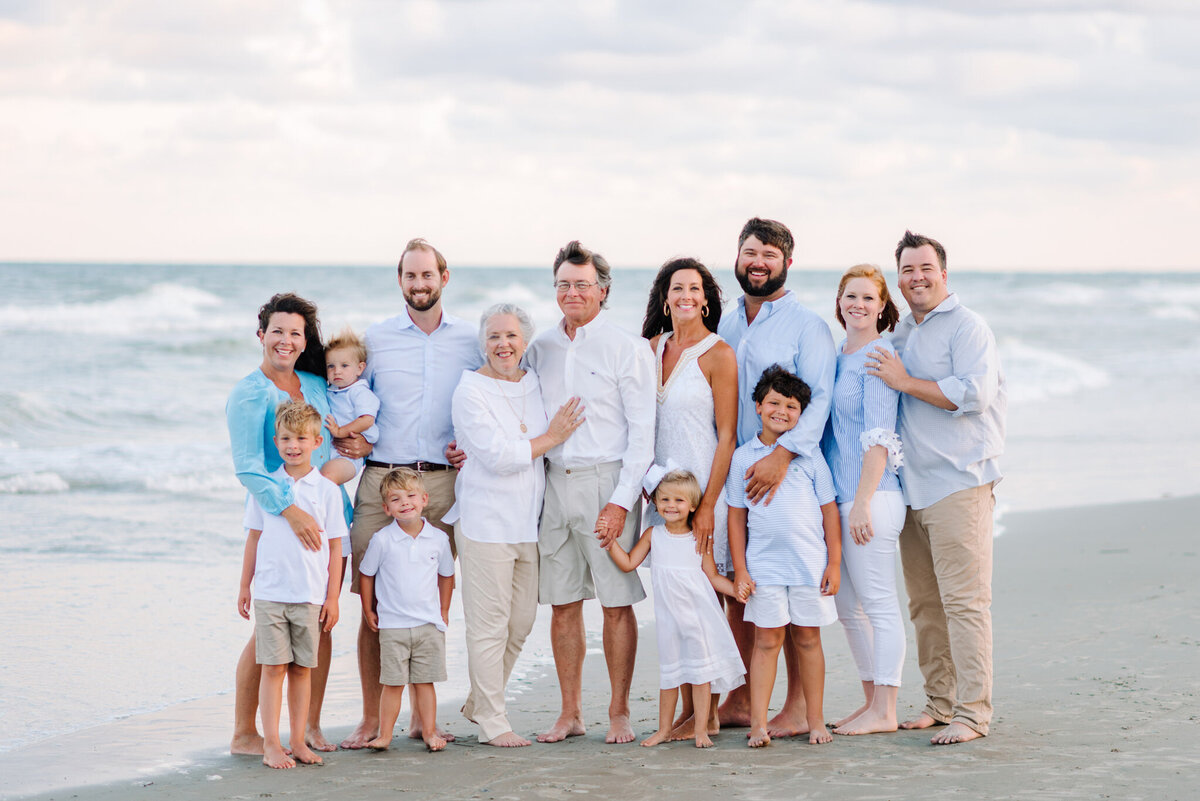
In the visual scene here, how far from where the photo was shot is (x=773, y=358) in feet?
16.1

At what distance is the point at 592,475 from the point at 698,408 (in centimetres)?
52

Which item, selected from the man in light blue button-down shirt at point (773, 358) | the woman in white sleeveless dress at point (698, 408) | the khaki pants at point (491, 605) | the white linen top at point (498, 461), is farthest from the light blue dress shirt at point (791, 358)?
the khaki pants at point (491, 605)

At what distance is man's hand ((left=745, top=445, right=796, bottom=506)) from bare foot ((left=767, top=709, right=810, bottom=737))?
93 cm

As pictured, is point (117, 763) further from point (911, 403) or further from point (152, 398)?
point (152, 398)

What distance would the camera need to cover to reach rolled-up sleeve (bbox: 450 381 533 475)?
185 inches

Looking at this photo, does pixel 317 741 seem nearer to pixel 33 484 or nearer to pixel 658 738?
pixel 658 738

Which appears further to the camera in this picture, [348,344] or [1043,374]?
[1043,374]

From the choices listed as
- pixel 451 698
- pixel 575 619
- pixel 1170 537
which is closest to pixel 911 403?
pixel 575 619

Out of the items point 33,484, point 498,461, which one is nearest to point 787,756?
point 498,461

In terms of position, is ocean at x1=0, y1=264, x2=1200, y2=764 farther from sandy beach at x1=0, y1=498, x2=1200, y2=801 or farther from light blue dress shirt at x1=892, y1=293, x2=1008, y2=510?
light blue dress shirt at x1=892, y1=293, x2=1008, y2=510

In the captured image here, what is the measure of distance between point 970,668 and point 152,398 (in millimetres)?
14603

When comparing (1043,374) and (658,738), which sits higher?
(1043,374)

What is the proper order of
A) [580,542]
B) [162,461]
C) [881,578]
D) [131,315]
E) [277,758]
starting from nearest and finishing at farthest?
[277,758] < [881,578] < [580,542] < [162,461] < [131,315]

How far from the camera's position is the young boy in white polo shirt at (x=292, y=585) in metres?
4.58
